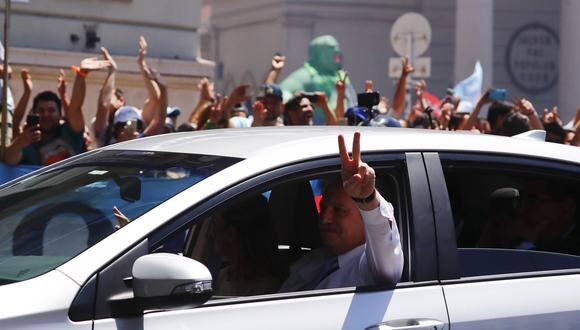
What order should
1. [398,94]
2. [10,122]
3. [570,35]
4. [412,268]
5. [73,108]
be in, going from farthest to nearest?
[570,35], [398,94], [10,122], [73,108], [412,268]

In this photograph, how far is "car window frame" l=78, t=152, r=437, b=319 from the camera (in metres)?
3.58

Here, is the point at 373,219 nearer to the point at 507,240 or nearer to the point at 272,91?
the point at 507,240

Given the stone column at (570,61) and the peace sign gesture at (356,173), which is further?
the stone column at (570,61)

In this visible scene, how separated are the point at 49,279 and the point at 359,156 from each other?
97 centimetres

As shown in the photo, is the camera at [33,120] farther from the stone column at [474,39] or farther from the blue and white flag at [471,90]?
the stone column at [474,39]

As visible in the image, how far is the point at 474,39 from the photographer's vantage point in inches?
1009

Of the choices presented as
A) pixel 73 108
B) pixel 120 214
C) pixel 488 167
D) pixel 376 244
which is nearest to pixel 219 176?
pixel 120 214

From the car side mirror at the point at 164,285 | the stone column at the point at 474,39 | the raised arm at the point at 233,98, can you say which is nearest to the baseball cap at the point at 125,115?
the raised arm at the point at 233,98

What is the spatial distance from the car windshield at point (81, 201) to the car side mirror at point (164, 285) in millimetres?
247

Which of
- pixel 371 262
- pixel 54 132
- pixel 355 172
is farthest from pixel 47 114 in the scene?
pixel 355 172

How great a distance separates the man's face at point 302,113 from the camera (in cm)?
879

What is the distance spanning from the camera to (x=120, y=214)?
12.2 feet

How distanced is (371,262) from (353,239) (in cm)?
27

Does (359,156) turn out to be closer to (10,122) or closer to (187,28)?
(10,122)
